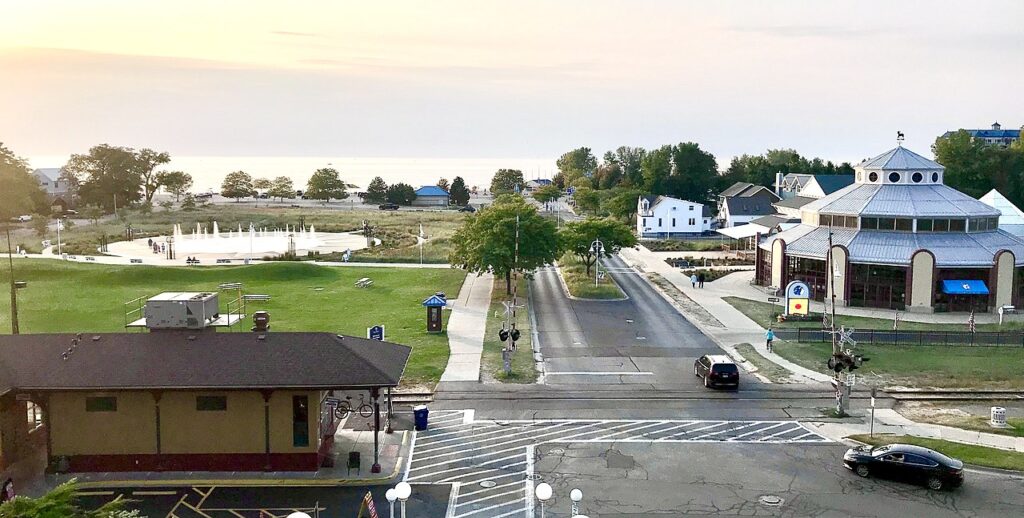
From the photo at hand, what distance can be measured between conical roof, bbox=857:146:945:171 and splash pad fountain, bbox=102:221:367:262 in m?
63.9

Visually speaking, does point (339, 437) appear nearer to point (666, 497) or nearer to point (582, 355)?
point (666, 497)

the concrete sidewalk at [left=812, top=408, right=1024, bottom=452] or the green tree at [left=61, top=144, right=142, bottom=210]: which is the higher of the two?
the green tree at [left=61, top=144, right=142, bottom=210]

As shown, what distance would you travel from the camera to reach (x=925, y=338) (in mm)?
51469

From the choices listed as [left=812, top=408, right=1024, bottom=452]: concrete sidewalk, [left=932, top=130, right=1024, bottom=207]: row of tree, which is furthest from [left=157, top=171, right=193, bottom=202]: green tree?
[left=812, top=408, right=1024, bottom=452]: concrete sidewalk

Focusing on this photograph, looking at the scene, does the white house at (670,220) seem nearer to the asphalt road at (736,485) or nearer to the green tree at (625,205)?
the green tree at (625,205)

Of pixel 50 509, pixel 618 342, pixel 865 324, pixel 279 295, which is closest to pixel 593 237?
pixel 865 324

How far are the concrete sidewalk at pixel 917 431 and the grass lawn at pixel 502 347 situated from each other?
47.6ft

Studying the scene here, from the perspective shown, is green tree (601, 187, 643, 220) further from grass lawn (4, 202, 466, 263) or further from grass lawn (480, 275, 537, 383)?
grass lawn (480, 275, 537, 383)

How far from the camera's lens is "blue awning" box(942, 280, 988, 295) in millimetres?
60906

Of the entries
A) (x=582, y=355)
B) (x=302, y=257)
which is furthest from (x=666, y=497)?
(x=302, y=257)

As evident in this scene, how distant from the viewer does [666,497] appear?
26922mm

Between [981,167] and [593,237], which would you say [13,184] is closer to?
[593,237]

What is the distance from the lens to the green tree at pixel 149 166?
18162 centimetres

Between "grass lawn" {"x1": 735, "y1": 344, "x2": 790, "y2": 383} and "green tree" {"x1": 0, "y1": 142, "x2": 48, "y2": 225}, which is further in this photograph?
"green tree" {"x1": 0, "y1": 142, "x2": 48, "y2": 225}
